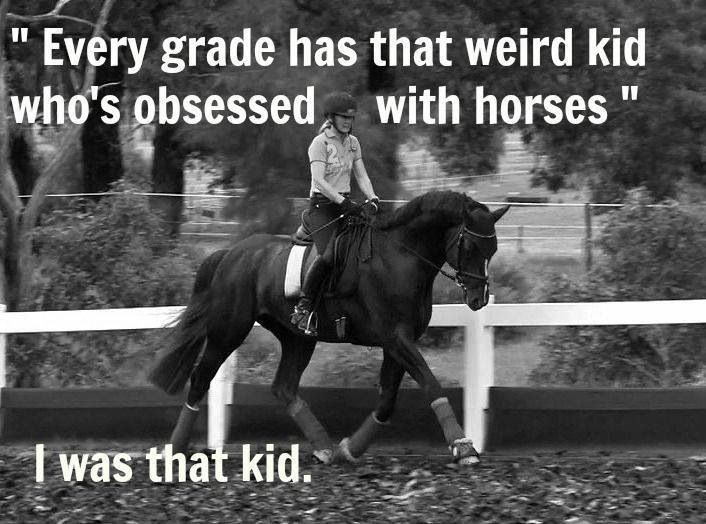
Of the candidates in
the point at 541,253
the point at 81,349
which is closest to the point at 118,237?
the point at 81,349

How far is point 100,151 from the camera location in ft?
75.6

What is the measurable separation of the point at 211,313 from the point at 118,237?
5103 millimetres

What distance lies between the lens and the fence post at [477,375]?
11.0 metres

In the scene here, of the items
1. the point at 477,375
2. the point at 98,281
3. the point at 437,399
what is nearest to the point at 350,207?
the point at 437,399

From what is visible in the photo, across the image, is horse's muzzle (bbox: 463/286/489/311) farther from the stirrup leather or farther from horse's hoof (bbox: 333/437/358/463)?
horse's hoof (bbox: 333/437/358/463)

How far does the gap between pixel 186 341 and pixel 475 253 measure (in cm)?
254

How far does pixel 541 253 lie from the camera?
23453 mm

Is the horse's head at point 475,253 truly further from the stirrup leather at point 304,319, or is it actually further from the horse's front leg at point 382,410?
the stirrup leather at point 304,319

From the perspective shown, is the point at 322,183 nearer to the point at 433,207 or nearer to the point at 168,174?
the point at 433,207

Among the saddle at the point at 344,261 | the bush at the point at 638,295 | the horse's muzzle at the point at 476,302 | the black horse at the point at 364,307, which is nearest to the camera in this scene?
the horse's muzzle at the point at 476,302

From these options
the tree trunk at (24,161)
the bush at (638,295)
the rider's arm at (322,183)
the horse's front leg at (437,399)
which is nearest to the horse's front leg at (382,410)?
the horse's front leg at (437,399)

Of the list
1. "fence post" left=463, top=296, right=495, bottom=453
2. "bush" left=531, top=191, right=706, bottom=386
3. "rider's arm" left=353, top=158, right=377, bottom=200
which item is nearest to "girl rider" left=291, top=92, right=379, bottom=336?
"rider's arm" left=353, top=158, right=377, bottom=200

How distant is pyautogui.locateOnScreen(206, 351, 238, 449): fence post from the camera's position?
37.6ft

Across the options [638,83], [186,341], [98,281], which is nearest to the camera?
[186,341]
